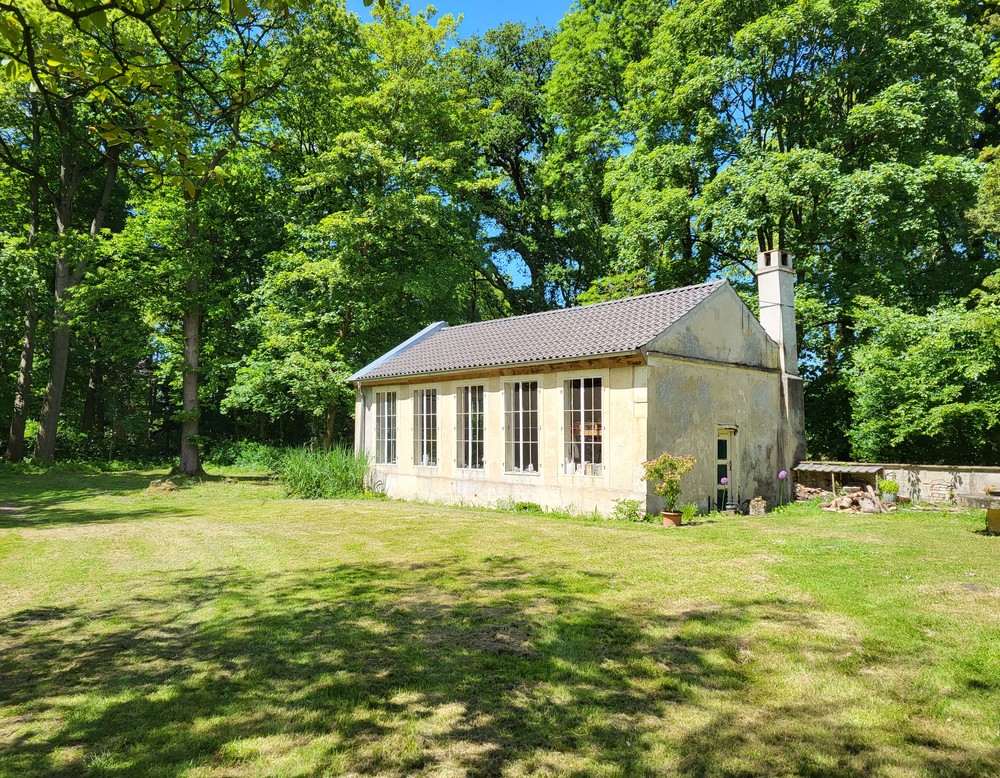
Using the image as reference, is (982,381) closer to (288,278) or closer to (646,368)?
(646,368)

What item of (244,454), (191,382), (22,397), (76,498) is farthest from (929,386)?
(22,397)

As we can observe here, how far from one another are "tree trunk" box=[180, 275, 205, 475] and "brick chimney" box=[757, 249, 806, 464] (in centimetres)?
2012

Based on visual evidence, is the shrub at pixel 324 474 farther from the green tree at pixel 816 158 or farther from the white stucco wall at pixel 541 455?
the green tree at pixel 816 158

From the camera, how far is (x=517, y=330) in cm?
1812

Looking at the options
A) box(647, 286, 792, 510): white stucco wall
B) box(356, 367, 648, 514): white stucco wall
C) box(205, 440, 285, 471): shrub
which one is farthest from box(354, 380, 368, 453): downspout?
box(647, 286, 792, 510): white stucco wall

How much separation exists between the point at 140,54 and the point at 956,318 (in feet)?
61.4

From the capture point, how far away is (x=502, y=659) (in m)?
4.93

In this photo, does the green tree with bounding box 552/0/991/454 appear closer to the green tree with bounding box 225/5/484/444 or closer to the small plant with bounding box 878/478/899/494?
the small plant with bounding box 878/478/899/494

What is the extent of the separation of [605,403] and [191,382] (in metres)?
18.0

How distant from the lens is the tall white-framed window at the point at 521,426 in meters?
15.1

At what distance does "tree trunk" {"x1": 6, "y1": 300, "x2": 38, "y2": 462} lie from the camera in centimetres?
2545

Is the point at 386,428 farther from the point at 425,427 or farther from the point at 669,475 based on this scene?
the point at 669,475

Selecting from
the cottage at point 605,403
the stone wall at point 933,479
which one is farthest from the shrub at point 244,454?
the stone wall at point 933,479

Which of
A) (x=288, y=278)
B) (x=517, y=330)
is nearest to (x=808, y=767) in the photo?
(x=517, y=330)
